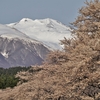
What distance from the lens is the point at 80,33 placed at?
71.8 ft

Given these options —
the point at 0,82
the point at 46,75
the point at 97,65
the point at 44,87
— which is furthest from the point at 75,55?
the point at 0,82

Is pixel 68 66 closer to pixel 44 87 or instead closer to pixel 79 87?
pixel 79 87

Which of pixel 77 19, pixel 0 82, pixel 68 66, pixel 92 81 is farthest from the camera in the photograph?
pixel 0 82

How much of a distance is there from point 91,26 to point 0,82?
198ft

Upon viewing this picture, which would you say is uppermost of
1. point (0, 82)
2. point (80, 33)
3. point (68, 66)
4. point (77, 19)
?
point (77, 19)

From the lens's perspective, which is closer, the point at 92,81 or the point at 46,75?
the point at 92,81

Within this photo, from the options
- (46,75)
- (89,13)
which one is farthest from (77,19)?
(46,75)

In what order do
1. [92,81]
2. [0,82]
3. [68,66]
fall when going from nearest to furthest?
[92,81], [68,66], [0,82]

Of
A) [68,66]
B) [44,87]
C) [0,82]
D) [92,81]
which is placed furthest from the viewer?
[0,82]

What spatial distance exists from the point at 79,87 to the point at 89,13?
7172mm

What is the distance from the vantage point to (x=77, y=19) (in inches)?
986

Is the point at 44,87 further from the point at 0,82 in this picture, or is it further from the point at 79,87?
the point at 0,82

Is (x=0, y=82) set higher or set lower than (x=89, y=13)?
lower

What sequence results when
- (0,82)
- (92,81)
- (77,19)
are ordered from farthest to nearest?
(0,82) → (77,19) → (92,81)
